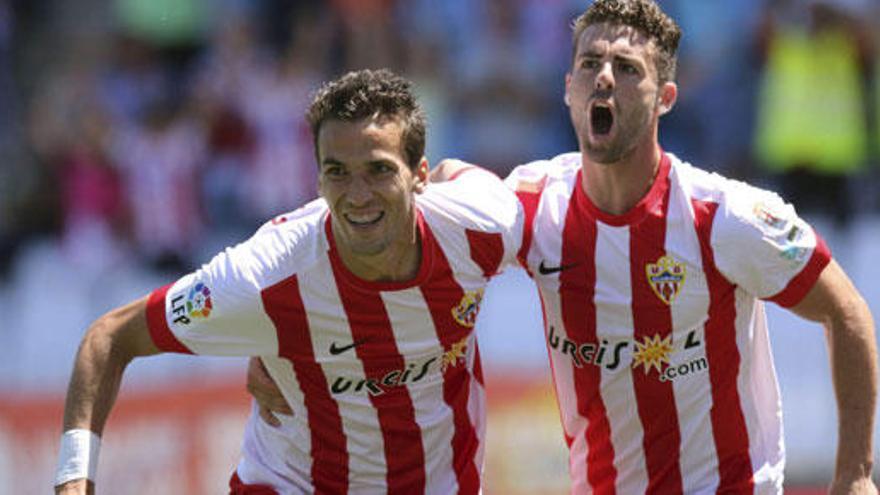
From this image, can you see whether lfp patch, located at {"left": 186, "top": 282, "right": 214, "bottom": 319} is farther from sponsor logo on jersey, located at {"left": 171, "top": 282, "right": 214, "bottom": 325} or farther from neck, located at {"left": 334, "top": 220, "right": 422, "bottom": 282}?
neck, located at {"left": 334, "top": 220, "right": 422, "bottom": 282}

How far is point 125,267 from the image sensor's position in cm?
1152

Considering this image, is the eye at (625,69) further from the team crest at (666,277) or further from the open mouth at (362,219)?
the open mouth at (362,219)

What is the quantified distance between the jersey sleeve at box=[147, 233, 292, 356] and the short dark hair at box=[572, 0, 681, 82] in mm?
1242

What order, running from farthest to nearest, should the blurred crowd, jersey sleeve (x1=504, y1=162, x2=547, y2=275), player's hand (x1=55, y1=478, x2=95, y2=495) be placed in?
the blurred crowd
jersey sleeve (x1=504, y1=162, x2=547, y2=275)
player's hand (x1=55, y1=478, x2=95, y2=495)

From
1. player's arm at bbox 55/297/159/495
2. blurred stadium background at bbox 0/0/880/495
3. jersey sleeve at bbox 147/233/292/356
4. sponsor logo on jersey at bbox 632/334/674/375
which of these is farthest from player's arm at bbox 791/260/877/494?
blurred stadium background at bbox 0/0/880/495

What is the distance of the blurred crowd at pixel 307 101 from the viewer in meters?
11.1

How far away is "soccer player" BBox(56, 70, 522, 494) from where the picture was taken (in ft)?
17.3

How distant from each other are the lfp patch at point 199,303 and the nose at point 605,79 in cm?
138

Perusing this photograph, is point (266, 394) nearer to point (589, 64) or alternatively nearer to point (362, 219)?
point (362, 219)

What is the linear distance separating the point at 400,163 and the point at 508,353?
18.2 feet

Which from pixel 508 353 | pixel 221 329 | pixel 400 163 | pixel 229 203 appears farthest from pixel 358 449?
pixel 229 203

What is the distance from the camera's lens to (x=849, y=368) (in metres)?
5.36

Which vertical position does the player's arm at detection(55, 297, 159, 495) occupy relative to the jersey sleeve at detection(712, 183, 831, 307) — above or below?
below

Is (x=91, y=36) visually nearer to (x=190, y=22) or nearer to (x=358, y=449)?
(x=190, y=22)
